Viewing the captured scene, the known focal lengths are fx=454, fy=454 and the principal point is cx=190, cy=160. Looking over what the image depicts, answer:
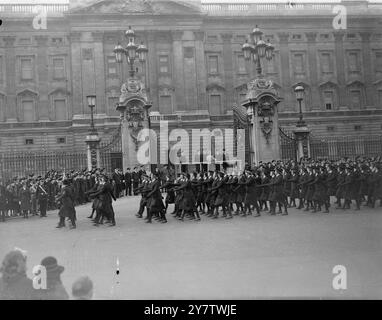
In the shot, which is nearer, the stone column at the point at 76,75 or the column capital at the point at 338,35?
the stone column at the point at 76,75

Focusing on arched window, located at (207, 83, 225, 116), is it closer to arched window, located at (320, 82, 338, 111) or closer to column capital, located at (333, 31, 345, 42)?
arched window, located at (320, 82, 338, 111)

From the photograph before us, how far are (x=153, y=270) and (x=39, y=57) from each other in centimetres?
3894

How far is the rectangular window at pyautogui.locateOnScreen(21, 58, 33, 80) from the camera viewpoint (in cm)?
4262

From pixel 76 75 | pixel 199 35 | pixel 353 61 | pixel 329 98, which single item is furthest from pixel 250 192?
pixel 353 61

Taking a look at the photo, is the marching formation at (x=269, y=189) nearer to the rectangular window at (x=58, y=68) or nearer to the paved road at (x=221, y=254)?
the paved road at (x=221, y=254)

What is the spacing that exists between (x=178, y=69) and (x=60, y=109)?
1205 cm

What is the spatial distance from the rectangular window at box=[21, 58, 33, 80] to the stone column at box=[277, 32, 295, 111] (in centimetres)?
2456

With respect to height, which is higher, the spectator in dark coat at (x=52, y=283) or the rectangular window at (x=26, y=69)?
the rectangular window at (x=26, y=69)

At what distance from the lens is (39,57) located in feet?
140

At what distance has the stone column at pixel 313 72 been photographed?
46156 mm

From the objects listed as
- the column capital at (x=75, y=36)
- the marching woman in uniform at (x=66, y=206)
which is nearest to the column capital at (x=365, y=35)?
the column capital at (x=75, y=36)

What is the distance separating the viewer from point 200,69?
1763 inches
